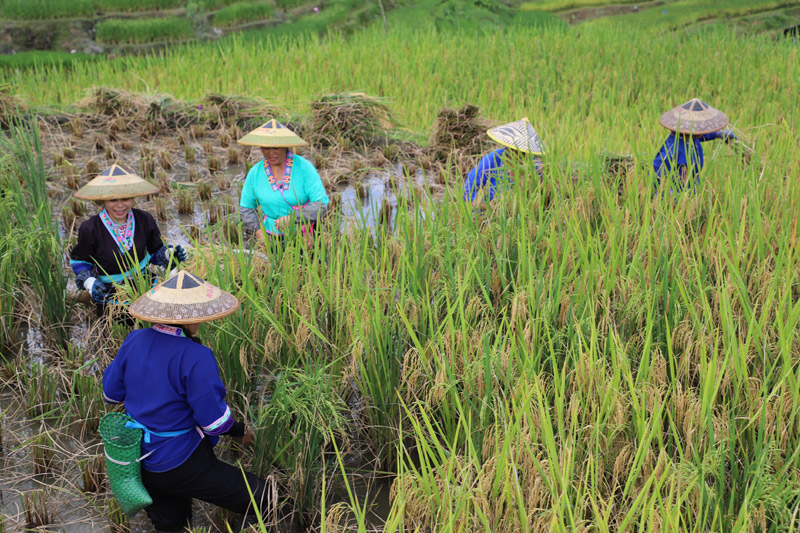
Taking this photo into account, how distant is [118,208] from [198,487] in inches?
62.5

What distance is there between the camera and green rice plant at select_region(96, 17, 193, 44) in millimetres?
12781

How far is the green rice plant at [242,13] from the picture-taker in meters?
14.4

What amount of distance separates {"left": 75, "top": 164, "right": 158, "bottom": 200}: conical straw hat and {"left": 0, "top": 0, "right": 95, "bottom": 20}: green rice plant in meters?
10.8

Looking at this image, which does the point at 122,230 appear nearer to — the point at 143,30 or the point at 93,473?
the point at 93,473

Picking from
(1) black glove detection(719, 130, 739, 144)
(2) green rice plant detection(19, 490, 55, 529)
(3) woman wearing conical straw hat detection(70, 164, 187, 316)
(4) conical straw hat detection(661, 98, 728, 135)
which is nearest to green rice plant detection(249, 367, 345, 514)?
(2) green rice plant detection(19, 490, 55, 529)

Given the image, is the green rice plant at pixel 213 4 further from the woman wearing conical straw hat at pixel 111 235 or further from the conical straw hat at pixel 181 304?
the conical straw hat at pixel 181 304

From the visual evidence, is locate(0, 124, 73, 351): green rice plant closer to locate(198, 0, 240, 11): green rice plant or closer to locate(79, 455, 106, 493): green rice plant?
locate(79, 455, 106, 493): green rice plant

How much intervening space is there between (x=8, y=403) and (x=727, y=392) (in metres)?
2.79

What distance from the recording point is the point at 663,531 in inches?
69.5

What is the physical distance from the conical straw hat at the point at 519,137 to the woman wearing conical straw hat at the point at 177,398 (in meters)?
2.18

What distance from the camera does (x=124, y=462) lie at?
2.24 m

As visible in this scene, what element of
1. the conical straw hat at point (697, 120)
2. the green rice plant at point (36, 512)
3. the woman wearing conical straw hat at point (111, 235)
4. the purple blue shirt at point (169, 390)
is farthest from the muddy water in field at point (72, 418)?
the conical straw hat at point (697, 120)

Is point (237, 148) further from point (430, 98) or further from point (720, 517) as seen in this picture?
point (720, 517)

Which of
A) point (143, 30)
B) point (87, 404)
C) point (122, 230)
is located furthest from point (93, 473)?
point (143, 30)
